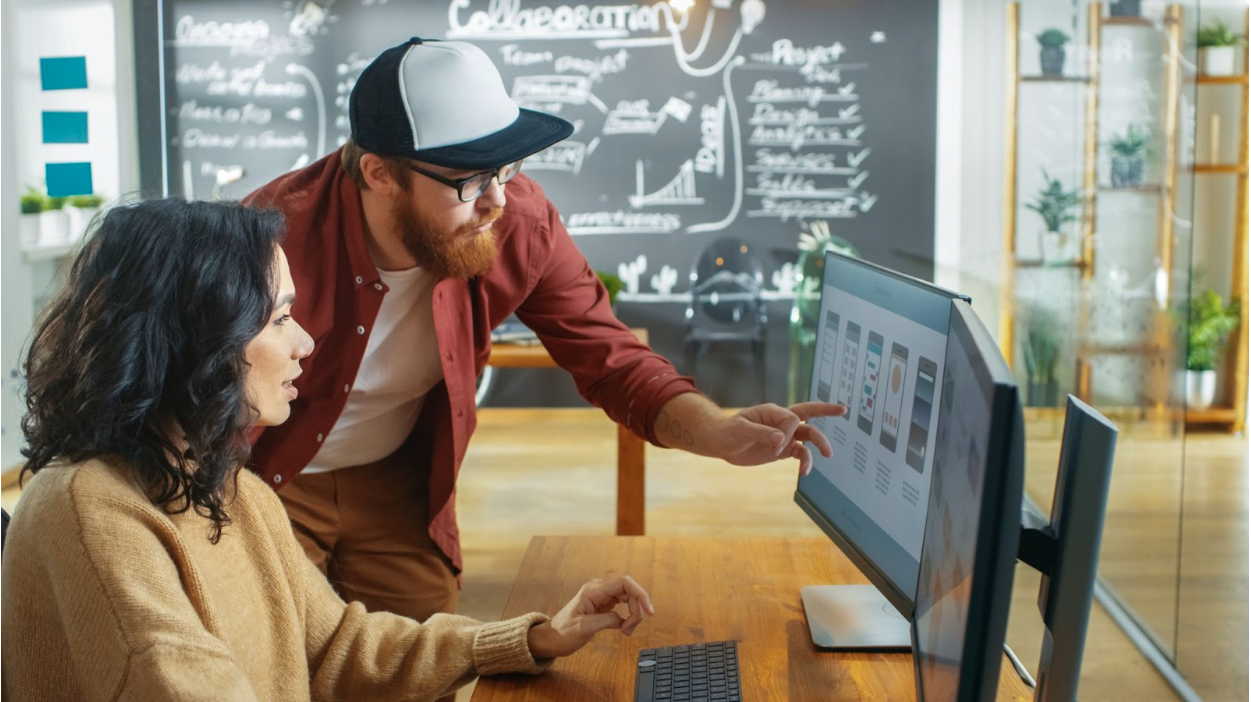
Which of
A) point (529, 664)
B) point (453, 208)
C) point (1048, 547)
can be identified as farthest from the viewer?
point (453, 208)

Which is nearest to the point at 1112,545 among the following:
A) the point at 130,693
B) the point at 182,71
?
the point at 130,693

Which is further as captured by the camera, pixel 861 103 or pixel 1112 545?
pixel 861 103

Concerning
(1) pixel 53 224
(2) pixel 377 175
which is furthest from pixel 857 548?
(1) pixel 53 224

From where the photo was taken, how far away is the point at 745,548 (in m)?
1.88

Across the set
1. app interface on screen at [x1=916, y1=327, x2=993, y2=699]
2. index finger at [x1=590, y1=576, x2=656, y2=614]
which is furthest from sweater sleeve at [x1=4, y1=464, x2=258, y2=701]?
app interface on screen at [x1=916, y1=327, x2=993, y2=699]

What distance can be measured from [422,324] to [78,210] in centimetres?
392

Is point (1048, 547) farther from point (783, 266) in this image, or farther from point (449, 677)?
point (783, 266)

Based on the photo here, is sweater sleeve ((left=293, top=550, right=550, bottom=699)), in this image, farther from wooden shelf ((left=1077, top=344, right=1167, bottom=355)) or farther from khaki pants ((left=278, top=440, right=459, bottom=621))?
wooden shelf ((left=1077, top=344, right=1167, bottom=355))

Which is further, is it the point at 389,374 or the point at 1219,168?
the point at 1219,168

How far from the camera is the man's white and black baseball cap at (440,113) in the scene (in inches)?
68.3

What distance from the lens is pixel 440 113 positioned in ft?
5.73

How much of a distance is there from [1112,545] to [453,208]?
94.4 inches

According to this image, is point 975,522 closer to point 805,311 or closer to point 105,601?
point 105,601

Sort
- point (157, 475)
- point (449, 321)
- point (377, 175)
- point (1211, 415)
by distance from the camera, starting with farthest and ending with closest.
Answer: point (1211, 415), point (449, 321), point (377, 175), point (157, 475)
